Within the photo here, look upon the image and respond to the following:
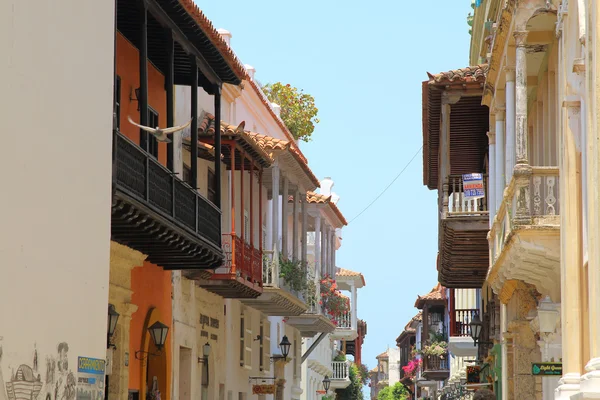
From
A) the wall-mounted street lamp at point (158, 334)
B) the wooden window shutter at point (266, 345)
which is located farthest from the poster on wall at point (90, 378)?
the wooden window shutter at point (266, 345)

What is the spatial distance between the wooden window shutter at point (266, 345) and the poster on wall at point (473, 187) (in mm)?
11959

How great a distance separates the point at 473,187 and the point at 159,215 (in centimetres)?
690

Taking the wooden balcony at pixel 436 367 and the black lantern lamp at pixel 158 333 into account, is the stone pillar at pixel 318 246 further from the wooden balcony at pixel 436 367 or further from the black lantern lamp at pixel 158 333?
the wooden balcony at pixel 436 367

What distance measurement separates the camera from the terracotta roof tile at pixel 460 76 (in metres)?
22.4

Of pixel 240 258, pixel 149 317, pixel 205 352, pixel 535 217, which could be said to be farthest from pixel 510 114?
pixel 205 352

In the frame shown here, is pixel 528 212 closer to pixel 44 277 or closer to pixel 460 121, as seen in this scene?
pixel 44 277

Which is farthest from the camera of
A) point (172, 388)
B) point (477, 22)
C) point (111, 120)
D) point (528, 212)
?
point (477, 22)

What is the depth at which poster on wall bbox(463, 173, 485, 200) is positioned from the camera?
22.3m

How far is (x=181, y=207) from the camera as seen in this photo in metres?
19.2

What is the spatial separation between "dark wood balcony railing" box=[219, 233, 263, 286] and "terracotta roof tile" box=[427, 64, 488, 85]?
4.85 m

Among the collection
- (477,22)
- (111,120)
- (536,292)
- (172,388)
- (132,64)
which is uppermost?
(477,22)

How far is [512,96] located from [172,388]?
8.82m

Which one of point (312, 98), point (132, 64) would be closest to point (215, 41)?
point (132, 64)

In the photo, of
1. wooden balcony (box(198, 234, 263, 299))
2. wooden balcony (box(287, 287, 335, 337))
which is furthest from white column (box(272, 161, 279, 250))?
wooden balcony (box(287, 287, 335, 337))
